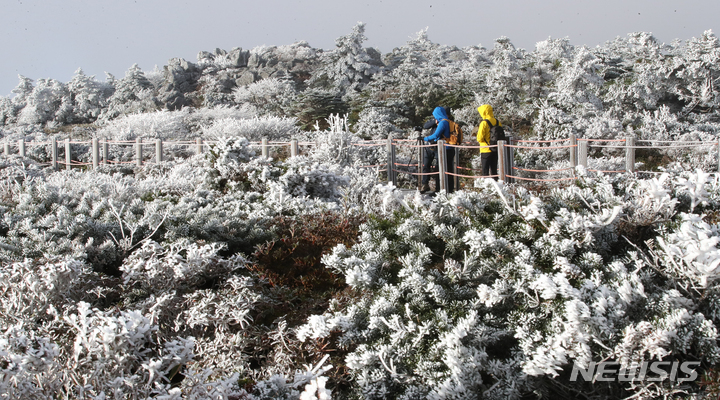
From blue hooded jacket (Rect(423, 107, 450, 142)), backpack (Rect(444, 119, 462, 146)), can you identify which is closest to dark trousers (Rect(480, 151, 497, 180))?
backpack (Rect(444, 119, 462, 146))

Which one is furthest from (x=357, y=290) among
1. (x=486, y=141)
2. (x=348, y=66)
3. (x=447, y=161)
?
(x=348, y=66)

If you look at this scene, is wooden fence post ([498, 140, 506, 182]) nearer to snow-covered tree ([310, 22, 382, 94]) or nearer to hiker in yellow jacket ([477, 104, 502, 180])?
hiker in yellow jacket ([477, 104, 502, 180])

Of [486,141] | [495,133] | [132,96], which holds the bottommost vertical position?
[486,141]

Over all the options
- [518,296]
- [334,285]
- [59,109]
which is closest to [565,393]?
[518,296]

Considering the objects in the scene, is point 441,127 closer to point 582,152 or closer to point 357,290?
point 582,152

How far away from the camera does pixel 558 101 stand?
50.6ft

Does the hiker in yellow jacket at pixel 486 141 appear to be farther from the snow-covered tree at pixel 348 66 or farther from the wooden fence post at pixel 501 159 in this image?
the snow-covered tree at pixel 348 66

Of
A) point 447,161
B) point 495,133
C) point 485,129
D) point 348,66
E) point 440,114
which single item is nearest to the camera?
point 485,129

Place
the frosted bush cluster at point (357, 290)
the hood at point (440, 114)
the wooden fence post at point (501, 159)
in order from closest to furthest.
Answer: the frosted bush cluster at point (357, 290), the wooden fence post at point (501, 159), the hood at point (440, 114)

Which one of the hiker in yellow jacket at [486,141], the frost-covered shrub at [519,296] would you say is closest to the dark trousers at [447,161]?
the hiker in yellow jacket at [486,141]

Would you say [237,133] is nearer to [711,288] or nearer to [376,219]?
[376,219]

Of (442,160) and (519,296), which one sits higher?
(442,160)

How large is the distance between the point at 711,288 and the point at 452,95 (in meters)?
17.8

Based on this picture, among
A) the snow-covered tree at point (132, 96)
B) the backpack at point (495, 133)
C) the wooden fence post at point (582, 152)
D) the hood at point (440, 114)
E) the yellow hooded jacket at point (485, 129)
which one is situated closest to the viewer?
the wooden fence post at point (582, 152)
